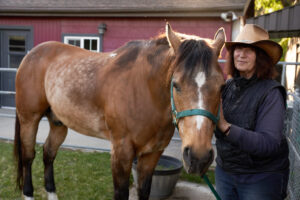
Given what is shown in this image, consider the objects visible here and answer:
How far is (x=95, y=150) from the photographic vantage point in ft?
16.2

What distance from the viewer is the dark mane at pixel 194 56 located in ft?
4.96

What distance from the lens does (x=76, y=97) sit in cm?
260

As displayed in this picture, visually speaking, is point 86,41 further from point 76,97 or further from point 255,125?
point 255,125

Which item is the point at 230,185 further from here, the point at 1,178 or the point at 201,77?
the point at 1,178

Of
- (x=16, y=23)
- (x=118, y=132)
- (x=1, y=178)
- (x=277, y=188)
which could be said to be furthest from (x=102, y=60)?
(x=16, y=23)

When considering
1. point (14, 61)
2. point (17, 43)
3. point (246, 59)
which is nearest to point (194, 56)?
point (246, 59)

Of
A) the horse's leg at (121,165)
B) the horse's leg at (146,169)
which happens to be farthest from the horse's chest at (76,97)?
the horse's leg at (146,169)

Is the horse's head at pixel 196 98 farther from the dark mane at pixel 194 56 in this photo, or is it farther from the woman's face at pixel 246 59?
the woman's face at pixel 246 59

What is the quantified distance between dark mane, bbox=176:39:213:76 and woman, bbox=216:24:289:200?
0.32 meters

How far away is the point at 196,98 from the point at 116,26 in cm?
641

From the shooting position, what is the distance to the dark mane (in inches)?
59.5

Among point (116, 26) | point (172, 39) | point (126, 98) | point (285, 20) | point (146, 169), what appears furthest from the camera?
point (116, 26)

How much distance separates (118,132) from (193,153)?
39.4 inches

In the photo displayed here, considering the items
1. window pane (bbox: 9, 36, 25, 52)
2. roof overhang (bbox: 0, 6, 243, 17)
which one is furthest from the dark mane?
window pane (bbox: 9, 36, 25, 52)
